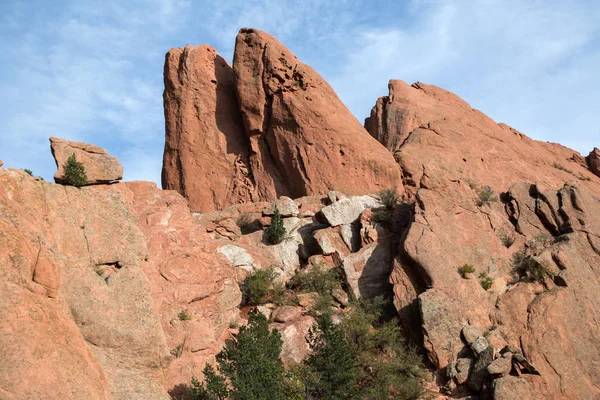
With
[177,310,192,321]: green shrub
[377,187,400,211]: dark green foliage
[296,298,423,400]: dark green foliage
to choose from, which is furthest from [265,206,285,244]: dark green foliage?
[177,310,192,321]: green shrub

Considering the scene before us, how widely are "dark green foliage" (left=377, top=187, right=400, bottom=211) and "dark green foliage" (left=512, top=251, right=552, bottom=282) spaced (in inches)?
231

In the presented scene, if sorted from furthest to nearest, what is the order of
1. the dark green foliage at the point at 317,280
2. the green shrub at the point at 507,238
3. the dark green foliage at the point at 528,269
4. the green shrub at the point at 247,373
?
the green shrub at the point at 507,238, the dark green foliage at the point at 317,280, the dark green foliage at the point at 528,269, the green shrub at the point at 247,373

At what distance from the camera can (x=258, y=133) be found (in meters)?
34.0

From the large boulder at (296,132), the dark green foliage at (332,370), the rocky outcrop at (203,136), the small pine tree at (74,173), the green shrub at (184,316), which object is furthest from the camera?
the rocky outcrop at (203,136)

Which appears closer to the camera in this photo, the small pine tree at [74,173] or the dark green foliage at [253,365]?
the dark green foliage at [253,365]

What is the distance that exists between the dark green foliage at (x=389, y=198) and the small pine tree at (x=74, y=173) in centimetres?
1409

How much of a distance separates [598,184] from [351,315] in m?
22.7

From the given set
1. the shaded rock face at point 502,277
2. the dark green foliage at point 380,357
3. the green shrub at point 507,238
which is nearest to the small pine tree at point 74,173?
the dark green foliage at point 380,357

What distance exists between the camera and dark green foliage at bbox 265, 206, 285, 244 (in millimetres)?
27094

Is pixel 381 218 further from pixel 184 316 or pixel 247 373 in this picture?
pixel 247 373

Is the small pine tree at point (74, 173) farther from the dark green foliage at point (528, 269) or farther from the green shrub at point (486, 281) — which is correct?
the dark green foliage at point (528, 269)

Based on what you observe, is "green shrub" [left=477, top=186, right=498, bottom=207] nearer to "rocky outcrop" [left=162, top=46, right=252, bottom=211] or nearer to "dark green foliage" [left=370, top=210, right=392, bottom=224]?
"dark green foliage" [left=370, top=210, right=392, bottom=224]

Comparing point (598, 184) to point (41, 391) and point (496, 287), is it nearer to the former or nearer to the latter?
point (496, 287)

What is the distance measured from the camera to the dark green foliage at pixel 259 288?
23.6 metres
